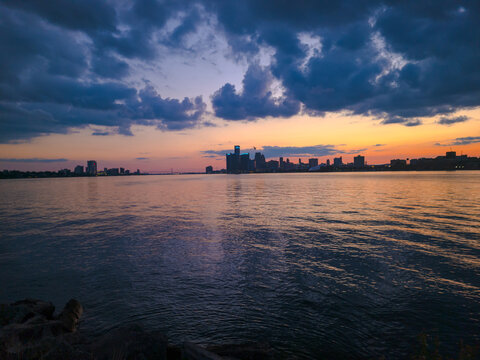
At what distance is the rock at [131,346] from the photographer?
7.62 m

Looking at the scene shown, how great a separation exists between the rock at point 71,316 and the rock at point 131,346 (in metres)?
2.76

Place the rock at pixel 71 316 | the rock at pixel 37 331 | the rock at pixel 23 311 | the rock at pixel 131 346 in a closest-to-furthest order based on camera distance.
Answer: the rock at pixel 37 331
the rock at pixel 131 346
the rock at pixel 23 311
the rock at pixel 71 316

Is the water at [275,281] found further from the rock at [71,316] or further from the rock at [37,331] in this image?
the rock at [37,331]

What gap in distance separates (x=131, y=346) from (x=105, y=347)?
89cm

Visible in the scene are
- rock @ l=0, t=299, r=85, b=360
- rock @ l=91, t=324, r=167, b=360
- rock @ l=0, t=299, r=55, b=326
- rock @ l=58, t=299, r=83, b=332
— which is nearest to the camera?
rock @ l=0, t=299, r=85, b=360

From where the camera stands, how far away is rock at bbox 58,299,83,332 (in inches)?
401

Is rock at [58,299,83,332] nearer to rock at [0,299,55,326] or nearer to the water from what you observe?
the water

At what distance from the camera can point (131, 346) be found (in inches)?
309

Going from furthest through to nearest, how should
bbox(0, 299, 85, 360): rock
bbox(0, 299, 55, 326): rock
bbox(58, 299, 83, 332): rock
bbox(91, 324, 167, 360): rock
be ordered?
1. bbox(58, 299, 83, 332): rock
2. bbox(0, 299, 55, 326): rock
3. bbox(91, 324, 167, 360): rock
4. bbox(0, 299, 85, 360): rock

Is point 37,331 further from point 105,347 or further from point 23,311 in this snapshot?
point 105,347

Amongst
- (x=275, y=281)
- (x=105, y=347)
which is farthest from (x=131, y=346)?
(x=275, y=281)

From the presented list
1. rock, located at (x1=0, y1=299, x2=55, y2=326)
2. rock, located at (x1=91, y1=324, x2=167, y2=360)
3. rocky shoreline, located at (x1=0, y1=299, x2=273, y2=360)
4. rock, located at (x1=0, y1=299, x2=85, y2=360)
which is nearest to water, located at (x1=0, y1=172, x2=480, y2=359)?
rock, located at (x1=0, y1=299, x2=85, y2=360)

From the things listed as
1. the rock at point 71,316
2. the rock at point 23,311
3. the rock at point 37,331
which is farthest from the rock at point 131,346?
the rock at point 23,311

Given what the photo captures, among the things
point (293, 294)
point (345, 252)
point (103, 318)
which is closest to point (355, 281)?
point (293, 294)
